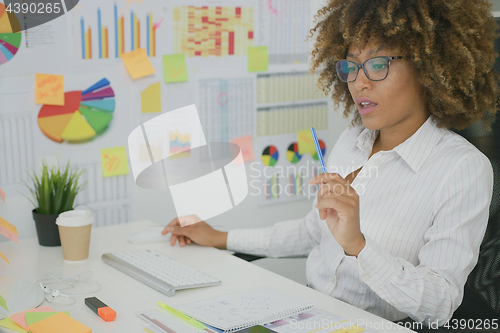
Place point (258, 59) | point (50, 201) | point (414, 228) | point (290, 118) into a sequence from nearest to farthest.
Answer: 1. point (414, 228)
2. point (50, 201)
3. point (258, 59)
4. point (290, 118)

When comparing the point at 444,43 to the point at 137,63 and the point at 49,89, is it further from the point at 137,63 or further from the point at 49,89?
the point at 49,89

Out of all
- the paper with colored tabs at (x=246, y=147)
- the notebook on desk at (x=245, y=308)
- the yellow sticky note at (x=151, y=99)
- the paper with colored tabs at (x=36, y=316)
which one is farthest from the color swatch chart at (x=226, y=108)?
the paper with colored tabs at (x=36, y=316)

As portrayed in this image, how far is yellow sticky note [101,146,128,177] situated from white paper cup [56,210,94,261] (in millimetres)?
362

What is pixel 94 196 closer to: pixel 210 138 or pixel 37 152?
pixel 37 152

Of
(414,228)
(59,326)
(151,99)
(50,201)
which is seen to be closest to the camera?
(59,326)

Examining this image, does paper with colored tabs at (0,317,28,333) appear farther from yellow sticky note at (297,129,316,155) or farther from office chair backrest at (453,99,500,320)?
yellow sticky note at (297,129,316,155)

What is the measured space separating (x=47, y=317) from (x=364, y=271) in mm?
613

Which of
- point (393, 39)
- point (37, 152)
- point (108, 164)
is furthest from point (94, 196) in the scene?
point (393, 39)

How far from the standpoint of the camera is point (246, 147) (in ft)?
6.50

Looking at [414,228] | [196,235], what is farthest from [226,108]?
[414,228]

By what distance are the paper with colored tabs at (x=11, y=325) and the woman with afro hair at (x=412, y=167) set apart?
0.59m

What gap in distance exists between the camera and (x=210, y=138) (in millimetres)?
1894

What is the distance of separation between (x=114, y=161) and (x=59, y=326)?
805 millimetres

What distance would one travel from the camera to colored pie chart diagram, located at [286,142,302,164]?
2.10 metres
